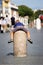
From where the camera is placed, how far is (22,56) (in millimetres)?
11758

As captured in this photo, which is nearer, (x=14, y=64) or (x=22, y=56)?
(x=14, y=64)

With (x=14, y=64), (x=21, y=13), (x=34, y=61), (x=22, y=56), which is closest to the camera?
(x=14, y=64)

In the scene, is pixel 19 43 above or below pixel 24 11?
below

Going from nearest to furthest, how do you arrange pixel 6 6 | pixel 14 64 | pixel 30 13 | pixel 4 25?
pixel 14 64 → pixel 4 25 → pixel 6 6 → pixel 30 13

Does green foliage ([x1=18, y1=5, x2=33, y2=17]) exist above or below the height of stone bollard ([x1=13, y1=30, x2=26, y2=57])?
above

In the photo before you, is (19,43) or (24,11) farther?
(24,11)

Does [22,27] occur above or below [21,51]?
above

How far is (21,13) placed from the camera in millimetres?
129875

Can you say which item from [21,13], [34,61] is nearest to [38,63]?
[34,61]

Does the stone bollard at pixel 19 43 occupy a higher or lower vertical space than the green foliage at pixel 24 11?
lower

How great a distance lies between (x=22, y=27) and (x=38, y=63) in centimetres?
238

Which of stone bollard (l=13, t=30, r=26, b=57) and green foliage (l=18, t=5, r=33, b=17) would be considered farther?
green foliage (l=18, t=5, r=33, b=17)

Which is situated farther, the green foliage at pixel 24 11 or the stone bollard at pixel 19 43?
the green foliage at pixel 24 11

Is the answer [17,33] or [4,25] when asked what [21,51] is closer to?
[17,33]
